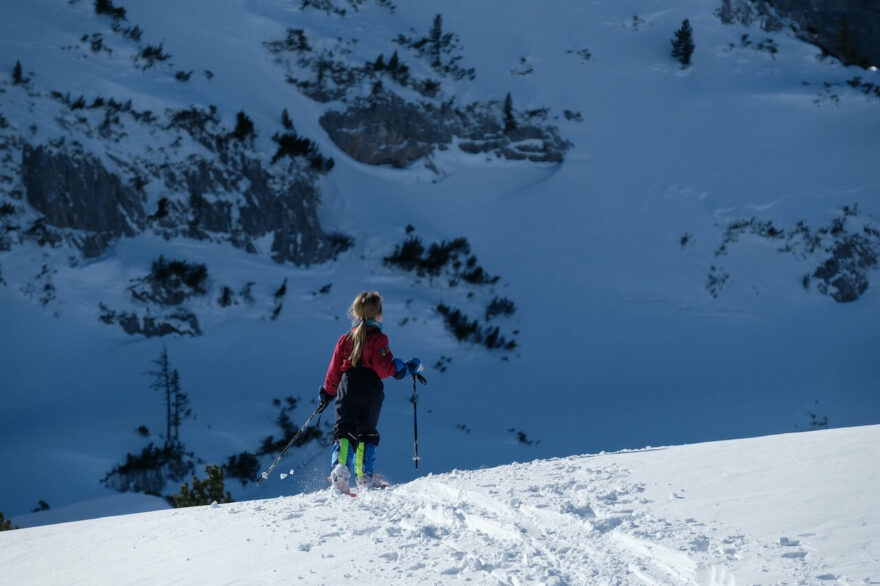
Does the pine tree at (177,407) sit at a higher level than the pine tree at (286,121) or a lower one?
lower

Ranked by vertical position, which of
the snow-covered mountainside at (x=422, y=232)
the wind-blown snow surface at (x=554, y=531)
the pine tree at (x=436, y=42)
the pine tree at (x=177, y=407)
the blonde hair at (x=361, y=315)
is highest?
the pine tree at (x=436, y=42)

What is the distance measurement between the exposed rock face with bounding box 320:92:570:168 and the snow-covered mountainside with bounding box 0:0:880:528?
9cm

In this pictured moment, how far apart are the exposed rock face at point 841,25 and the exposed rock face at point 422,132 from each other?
40.0ft

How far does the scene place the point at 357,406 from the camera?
5852 millimetres

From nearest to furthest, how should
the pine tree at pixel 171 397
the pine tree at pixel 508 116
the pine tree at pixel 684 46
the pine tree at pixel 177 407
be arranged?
the pine tree at pixel 171 397 → the pine tree at pixel 177 407 → the pine tree at pixel 508 116 → the pine tree at pixel 684 46

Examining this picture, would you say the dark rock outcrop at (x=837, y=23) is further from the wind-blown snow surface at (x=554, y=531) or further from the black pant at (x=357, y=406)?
the wind-blown snow surface at (x=554, y=531)

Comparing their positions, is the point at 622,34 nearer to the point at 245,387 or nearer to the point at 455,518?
the point at 245,387

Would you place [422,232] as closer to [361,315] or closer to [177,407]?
[177,407]

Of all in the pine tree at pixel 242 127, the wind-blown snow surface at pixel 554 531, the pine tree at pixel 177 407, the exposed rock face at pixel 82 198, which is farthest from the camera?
the pine tree at pixel 242 127

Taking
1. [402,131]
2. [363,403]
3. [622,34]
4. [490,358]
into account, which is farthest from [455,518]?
[622,34]

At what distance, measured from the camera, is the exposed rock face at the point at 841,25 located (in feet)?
91.4

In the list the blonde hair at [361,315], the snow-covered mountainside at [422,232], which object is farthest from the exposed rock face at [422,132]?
the blonde hair at [361,315]

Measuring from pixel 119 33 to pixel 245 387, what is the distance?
11.3 metres

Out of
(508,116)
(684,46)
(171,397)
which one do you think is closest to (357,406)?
(171,397)
